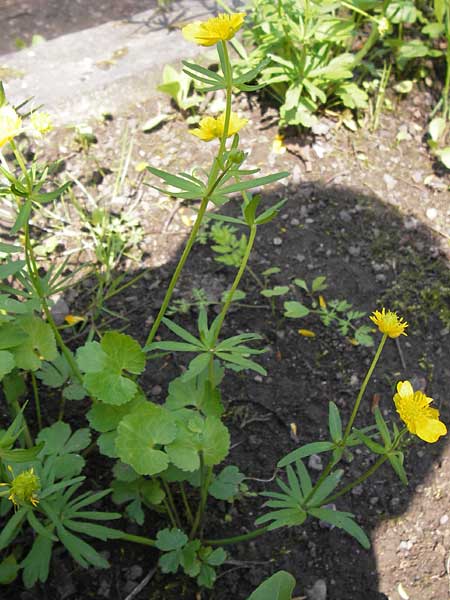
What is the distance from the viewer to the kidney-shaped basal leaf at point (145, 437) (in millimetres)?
1298

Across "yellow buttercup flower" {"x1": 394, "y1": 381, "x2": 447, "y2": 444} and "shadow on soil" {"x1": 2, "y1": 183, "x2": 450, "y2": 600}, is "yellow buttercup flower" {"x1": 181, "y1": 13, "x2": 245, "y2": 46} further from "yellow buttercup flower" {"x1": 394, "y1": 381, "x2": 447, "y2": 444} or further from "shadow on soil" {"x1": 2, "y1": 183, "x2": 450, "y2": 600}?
"shadow on soil" {"x1": 2, "y1": 183, "x2": 450, "y2": 600}

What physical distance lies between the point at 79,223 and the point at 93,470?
987 mm

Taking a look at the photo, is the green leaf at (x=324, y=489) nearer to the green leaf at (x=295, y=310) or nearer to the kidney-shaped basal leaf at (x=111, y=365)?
the kidney-shaped basal leaf at (x=111, y=365)

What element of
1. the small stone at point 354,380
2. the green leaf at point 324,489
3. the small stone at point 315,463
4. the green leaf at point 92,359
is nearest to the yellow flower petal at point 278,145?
the small stone at point 354,380

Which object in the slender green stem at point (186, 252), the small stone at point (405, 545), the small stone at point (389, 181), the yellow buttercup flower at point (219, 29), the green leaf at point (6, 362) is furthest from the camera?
the small stone at point (389, 181)

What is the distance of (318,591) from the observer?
5.15 feet

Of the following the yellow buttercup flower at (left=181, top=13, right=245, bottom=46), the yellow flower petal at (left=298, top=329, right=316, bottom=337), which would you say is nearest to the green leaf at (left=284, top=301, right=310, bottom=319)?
the yellow flower petal at (left=298, top=329, right=316, bottom=337)

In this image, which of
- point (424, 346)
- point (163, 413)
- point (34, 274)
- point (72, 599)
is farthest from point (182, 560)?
point (424, 346)

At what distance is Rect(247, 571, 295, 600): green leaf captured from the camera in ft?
4.05

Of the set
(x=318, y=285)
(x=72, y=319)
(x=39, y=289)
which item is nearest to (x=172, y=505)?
(x=39, y=289)

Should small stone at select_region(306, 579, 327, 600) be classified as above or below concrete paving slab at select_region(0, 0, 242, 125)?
below

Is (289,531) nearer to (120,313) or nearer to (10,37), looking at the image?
(120,313)

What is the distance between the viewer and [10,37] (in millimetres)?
3408

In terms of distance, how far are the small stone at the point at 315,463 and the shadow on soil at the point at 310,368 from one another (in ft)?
0.19
